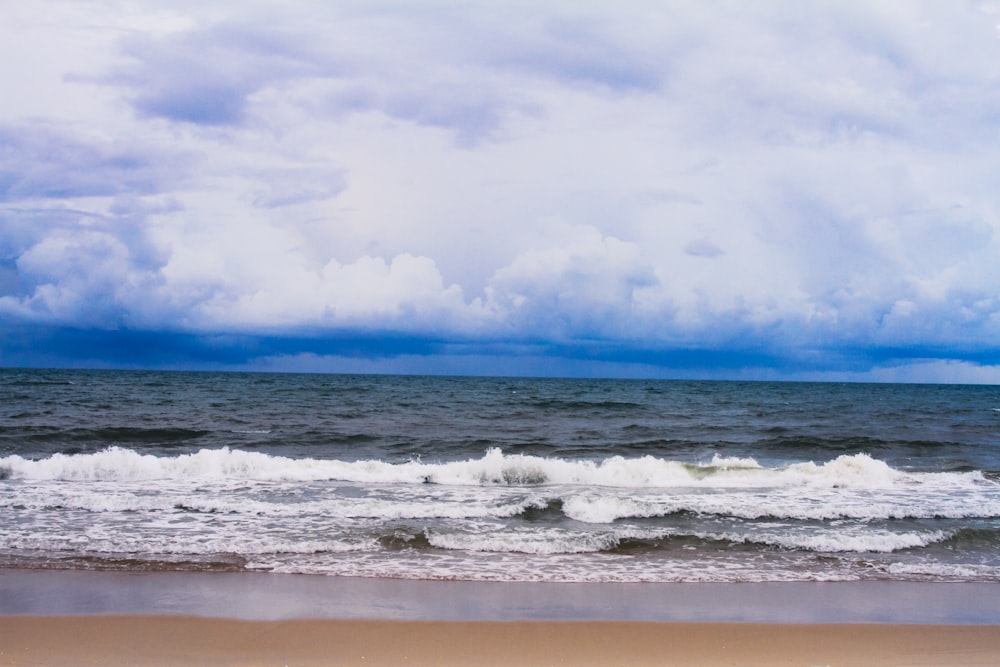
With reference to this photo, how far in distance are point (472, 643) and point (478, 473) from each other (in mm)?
11858

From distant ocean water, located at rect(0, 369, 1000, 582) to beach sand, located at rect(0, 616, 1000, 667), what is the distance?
215 centimetres

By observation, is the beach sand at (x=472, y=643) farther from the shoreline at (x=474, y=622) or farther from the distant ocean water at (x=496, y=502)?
the distant ocean water at (x=496, y=502)

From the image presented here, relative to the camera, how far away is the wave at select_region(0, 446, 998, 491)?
19.2 m

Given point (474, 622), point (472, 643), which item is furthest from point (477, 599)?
point (472, 643)

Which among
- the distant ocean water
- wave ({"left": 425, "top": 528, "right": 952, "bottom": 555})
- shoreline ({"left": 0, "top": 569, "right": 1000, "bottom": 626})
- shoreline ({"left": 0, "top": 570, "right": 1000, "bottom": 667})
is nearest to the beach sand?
shoreline ({"left": 0, "top": 570, "right": 1000, "bottom": 667})

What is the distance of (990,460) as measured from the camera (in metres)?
26.4

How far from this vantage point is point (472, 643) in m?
7.66

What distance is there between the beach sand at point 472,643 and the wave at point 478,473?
1079 cm

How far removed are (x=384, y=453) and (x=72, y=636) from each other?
1810 cm

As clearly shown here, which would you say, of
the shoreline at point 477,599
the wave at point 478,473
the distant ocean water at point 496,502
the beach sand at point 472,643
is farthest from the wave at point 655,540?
the wave at point 478,473

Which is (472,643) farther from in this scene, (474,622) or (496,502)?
(496,502)

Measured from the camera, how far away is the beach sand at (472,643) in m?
7.21

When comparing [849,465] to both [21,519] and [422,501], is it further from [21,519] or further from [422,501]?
[21,519]

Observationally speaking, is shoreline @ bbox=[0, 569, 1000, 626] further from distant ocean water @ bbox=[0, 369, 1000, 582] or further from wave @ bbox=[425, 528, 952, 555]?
wave @ bbox=[425, 528, 952, 555]
